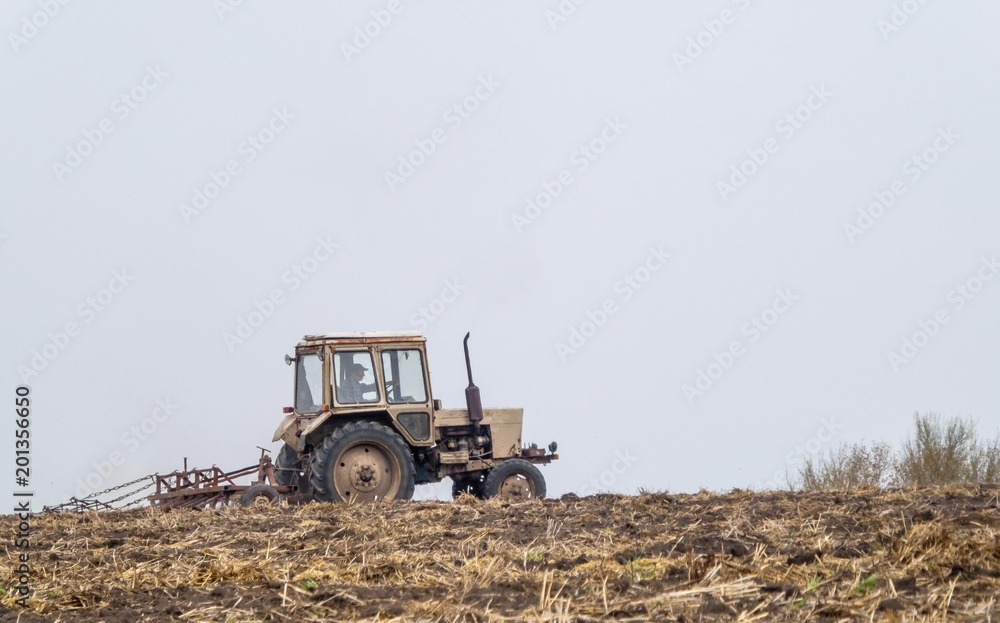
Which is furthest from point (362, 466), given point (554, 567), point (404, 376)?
point (554, 567)

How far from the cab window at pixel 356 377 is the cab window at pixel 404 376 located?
0.18 meters

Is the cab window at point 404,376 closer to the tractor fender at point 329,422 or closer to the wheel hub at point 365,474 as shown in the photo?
the tractor fender at point 329,422

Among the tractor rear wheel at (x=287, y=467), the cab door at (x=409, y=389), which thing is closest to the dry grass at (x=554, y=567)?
the cab door at (x=409, y=389)

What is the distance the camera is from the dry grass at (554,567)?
342cm

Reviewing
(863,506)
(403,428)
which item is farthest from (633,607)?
(403,428)

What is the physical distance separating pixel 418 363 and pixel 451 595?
738 cm

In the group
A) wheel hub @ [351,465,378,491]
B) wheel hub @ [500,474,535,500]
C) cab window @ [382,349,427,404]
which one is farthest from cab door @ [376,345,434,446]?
wheel hub @ [500,474,535,500]

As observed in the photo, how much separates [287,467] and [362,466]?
5.06ft

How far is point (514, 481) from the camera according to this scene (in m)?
11.2

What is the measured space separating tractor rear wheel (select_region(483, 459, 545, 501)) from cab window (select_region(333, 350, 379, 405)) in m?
1.73

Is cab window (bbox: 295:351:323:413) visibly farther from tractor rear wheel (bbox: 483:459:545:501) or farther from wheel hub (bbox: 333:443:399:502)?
tractor rear wheel (bbox: 483:459:545:501)

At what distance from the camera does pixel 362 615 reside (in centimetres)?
354

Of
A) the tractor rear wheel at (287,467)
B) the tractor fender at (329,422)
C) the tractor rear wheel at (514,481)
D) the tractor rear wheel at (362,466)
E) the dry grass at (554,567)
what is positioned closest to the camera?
the dry grass at (554,567)

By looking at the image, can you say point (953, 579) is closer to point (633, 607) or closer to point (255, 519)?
point (633, 607)
